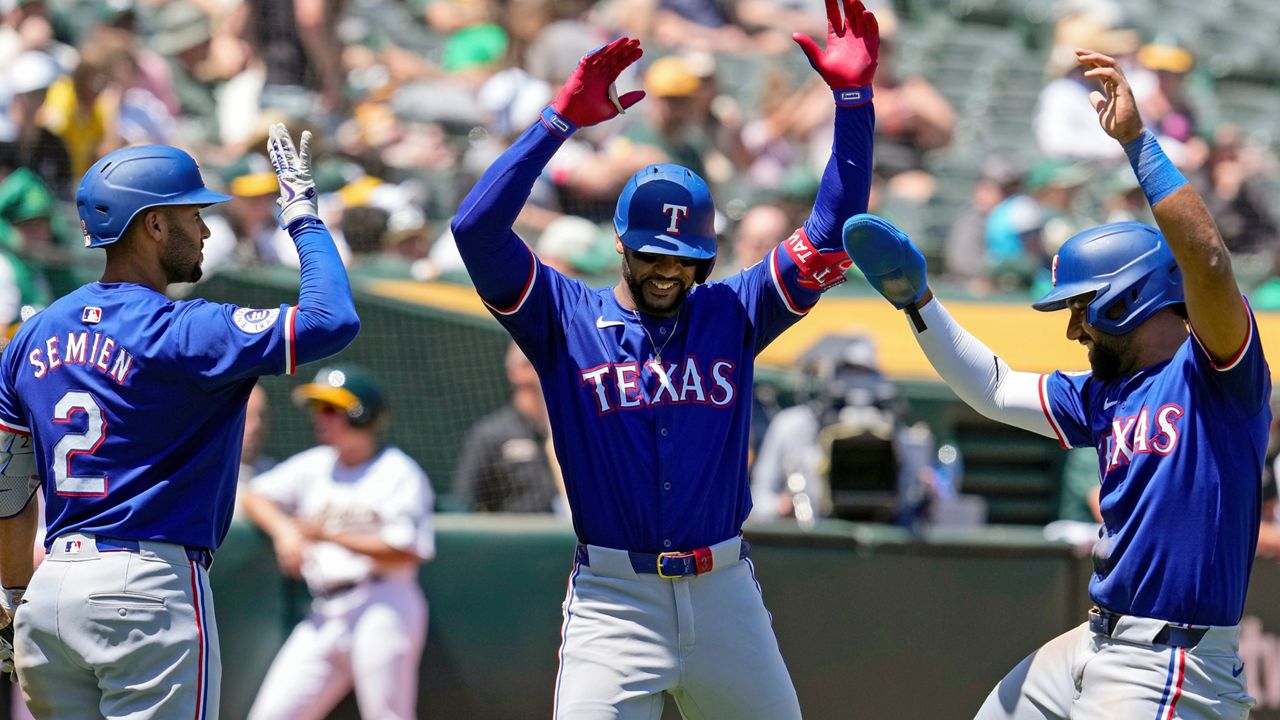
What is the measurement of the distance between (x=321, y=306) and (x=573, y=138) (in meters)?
5.64

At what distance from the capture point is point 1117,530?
12.7 feet

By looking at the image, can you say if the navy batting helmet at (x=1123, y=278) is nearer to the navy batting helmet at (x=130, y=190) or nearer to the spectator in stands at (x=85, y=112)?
the navy batting helmet at (x=130, y=190)

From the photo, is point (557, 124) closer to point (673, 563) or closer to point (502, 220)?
point (502, 220)

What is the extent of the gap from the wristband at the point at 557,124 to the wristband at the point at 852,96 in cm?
71

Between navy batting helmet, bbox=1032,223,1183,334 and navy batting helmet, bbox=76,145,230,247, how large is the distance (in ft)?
6.84

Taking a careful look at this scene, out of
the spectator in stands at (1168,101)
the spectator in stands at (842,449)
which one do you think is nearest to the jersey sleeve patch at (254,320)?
the spectator in stands at (842,449)

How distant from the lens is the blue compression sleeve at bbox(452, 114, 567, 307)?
4.08 metres

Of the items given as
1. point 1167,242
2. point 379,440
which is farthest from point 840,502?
point 1167,242

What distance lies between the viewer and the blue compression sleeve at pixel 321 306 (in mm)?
3930

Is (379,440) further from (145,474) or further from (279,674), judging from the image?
(145,474)

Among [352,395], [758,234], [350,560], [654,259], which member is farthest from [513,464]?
[654,259]

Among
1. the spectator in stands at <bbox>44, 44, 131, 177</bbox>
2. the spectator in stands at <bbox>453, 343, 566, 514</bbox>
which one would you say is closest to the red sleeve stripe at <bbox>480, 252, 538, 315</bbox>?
the spectator in stands at <bbox>453, 343, 566, 514</bbox>

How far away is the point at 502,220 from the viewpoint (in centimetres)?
409

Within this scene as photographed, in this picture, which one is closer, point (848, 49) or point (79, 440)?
point (79, 440)
